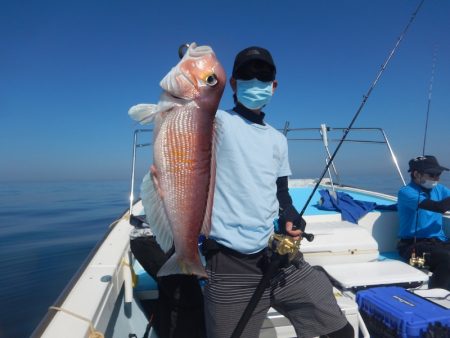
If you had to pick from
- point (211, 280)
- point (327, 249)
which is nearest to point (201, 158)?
point (211, 280)

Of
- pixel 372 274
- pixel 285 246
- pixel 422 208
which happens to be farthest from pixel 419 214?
pixel 285 246

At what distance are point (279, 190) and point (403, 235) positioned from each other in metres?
3.25

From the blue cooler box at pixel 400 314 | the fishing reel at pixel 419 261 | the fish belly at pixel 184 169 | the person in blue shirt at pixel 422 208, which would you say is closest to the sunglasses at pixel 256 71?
the fish belly at pixel 184 169

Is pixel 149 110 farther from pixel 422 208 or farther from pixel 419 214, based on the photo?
pixel 419 214

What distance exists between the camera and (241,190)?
1995 mm

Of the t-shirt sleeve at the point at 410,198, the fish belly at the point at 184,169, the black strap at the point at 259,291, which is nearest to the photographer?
the fish belly at the point at 184,169

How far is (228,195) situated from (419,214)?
382 cm

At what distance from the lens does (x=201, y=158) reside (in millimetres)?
1477

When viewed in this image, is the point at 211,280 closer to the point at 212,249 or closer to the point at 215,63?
the point at 212,249

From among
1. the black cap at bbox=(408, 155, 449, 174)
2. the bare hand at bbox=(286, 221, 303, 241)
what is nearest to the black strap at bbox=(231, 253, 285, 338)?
the bare hand at bbox=(286, 221, 303, 241)

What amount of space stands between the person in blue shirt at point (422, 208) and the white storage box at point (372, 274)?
1025 mm

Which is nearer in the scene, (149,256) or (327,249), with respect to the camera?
(149,256)

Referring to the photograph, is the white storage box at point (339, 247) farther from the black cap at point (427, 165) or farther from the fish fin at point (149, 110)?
the fish fin at point (149, 110)

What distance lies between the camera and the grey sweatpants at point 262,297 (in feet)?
6.45
